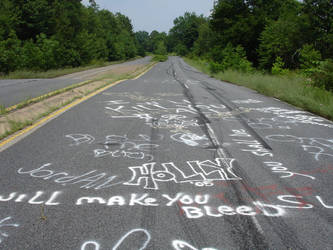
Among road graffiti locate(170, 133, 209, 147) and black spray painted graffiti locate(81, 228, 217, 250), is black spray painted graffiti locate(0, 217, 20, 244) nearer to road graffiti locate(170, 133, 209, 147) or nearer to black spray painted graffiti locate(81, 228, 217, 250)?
black spray painted graffiti locate(81, 228, 217, 250)

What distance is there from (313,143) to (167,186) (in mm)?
3630

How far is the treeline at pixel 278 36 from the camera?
899 inches

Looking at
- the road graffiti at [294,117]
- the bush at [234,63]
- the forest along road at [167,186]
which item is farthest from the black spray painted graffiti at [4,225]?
the bush at [234,63]

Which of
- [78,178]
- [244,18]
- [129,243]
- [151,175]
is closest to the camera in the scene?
[129,243]

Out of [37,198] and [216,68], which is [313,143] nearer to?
[37,198]

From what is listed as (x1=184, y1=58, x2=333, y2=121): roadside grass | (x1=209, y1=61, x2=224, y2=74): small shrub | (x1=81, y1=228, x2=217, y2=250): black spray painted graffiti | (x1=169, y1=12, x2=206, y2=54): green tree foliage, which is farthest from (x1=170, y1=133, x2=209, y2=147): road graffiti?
(x1=169, y1=12, x2=206, y2=54): green tree foliage

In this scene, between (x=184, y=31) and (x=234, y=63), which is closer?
(x=234, y=63)

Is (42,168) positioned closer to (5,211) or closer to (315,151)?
(5,211)

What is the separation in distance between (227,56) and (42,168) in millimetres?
26139

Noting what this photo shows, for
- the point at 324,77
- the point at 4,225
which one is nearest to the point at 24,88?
the point at 324,77

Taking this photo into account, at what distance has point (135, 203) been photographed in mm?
3588

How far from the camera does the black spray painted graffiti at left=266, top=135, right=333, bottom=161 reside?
5.67 m

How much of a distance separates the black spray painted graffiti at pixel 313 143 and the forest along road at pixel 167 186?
0.06 feet

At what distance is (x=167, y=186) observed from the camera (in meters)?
4.06
